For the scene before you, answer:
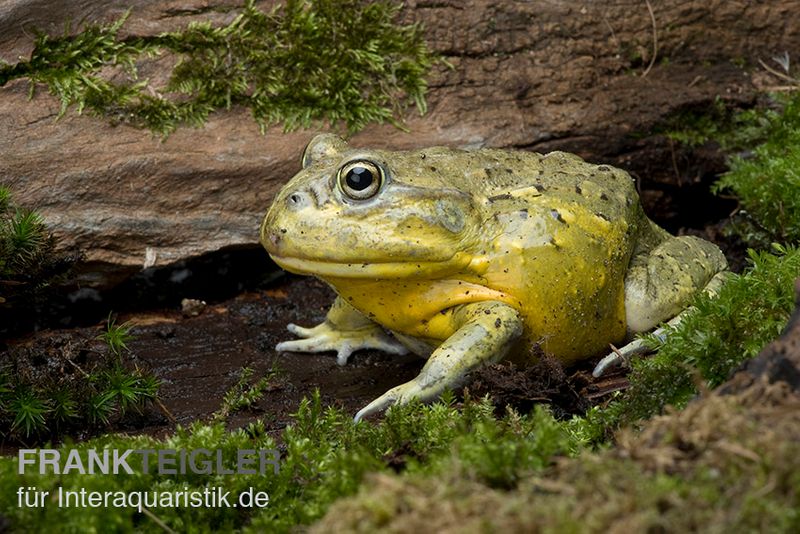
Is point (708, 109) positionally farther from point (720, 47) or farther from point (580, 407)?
point (580, 407)

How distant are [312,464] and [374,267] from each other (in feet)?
4.51

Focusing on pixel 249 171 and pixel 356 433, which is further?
pixel 249 171

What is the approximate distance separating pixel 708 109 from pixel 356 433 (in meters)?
→ 4.29

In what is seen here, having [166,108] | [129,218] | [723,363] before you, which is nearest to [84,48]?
[166,108]

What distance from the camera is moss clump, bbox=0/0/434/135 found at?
19.1 feet

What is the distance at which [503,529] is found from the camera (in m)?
2.45

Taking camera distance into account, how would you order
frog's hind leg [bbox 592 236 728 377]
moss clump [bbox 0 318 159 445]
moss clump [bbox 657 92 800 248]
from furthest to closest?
1. moss clump [bbox 657 92 800 248]
2. frog's hind leg [bbox 592 236 728 377]
3. moss clump [bbox 0 318 159 445]

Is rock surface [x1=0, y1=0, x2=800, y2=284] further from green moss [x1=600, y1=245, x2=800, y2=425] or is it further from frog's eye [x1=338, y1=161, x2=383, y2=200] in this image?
green moss [x1=600, y1=245, x2=800, y2=425]

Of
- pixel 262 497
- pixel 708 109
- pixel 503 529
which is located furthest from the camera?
pixel 708 109

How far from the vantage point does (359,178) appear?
4.70 metres

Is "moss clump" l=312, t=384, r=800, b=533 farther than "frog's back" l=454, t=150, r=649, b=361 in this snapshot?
No

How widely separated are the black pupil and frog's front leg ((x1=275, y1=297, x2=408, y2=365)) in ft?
4.12

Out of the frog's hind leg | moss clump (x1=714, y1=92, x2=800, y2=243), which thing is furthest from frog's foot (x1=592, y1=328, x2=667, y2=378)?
moss clump (x1=714, y1=92, x2=800, y2=243)

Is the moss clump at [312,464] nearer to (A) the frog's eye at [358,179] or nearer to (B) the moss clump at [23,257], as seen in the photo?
(A) the frog's eye at [358,179]
